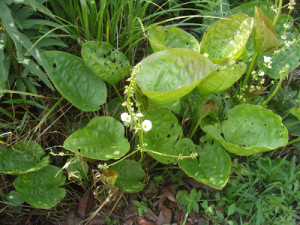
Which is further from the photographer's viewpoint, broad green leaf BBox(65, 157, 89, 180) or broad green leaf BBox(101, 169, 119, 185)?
broad green leaf BBox(65, 157, 89, 180)

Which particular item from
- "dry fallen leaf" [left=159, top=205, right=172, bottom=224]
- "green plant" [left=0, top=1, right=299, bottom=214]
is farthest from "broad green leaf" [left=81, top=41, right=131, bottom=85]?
"dry fallen leaf" [left=159, top=205, right=172, bottom=224]

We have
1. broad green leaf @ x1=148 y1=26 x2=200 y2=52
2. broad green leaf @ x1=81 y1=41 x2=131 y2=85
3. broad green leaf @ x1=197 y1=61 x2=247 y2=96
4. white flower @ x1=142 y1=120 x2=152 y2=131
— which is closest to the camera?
white flower @ x1=142 y1=120 x2=152 y2=131

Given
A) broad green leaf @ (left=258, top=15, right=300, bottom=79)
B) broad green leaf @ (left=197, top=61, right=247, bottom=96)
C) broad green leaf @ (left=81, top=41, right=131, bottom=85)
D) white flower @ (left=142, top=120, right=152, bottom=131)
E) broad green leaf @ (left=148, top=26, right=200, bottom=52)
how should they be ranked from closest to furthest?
white flower @ (left=142, top=120, right=152, bottom=131) → broad green leaf @ (left=197, top=61, right=247, bottom=96) → broad green leaf @ (left=81, top=41, right=131, bottom=85) → broad green leaf @ (left=148, top=26, right=200, bottom=52) → broad green leaf @ (left=258, top=15, right=300, bottom=79)

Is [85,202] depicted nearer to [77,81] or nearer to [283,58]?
[77,81]

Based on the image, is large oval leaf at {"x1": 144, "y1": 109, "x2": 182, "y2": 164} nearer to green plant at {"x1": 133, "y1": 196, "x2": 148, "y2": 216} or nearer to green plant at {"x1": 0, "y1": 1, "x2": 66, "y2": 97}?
green plant at {"x1": 133, "y1": 196, "x2": 148, "y2": 216}

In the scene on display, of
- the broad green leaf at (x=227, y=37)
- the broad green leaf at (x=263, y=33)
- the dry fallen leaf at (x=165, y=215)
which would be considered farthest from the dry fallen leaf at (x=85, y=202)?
the broad green leaf at (x=263, y=33)

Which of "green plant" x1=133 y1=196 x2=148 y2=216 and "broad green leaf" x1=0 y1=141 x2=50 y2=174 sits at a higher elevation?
"broad green leaf" x1=0 y1=141 x2=50 y2=174

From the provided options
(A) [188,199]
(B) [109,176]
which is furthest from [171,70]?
(A) [188,199]

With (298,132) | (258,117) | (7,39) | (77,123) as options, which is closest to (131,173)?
(77,123)
